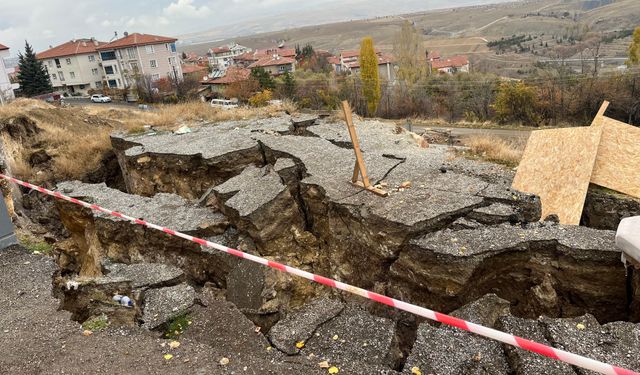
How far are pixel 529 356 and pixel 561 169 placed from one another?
379 centimetres

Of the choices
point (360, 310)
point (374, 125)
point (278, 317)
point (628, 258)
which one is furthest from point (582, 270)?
point (374, 125)

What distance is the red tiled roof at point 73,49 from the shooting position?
167ft

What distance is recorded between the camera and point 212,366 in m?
3.00

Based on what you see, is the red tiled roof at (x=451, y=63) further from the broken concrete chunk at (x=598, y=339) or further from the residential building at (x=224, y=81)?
the broken concrete chunk at (x=598, y=339)

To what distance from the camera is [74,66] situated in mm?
51125

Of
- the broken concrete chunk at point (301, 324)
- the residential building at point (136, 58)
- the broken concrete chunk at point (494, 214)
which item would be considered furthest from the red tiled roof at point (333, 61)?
the broken concrete chunk at point (301, 324)

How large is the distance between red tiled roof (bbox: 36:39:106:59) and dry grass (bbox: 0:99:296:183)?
44.6m

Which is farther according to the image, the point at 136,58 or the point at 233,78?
the point at 136,58

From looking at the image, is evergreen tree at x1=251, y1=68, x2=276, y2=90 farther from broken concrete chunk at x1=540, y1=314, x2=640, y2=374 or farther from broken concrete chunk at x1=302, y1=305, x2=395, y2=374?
broken concrete chunk at x1=540, y1=314, x2=640, y2=374

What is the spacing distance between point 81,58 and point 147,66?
866 cm

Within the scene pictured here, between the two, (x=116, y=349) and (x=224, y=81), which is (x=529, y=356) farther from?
(x=224, y=81)

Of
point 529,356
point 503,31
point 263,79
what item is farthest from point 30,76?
point 503,31

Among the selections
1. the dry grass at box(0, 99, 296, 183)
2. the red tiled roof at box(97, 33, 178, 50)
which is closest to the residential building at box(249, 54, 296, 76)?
the red tiled roof at box(97, 33, 178, 50)

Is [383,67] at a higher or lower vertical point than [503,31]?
lower
